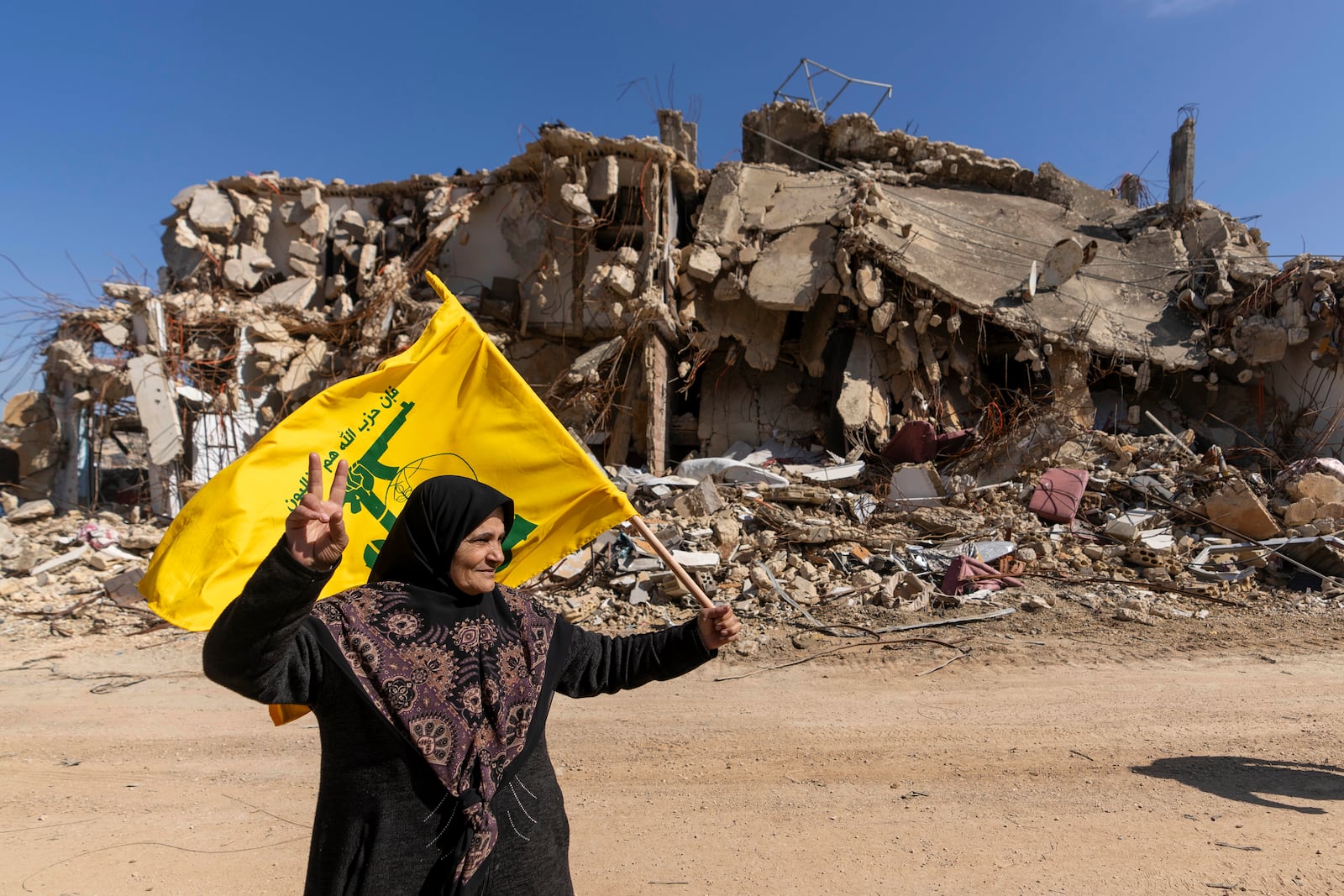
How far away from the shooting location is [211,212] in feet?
36.7

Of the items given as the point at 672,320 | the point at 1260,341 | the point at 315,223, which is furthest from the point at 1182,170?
the point at 315,223

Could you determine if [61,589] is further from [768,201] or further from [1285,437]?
[1285,437]

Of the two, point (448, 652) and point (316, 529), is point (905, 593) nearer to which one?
point (448, 652)

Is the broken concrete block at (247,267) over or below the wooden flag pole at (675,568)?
over

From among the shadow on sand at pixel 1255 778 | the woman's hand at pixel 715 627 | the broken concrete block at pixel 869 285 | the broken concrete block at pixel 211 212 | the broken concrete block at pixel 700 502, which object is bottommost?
the shadow on sand at pixel 1255 778

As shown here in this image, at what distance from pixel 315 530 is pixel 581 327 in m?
9.66

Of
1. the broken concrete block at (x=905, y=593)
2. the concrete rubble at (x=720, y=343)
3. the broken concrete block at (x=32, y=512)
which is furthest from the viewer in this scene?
the broken concrete block at (x=32, y=512)

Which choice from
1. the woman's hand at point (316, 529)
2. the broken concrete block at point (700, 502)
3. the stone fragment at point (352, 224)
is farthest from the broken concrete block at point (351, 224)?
the woman's hand at point (316, 529)

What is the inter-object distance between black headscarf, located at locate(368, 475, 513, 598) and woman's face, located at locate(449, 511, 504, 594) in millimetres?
15

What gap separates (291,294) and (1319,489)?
13226 millimetres

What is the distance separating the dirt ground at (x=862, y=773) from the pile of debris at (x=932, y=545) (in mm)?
511

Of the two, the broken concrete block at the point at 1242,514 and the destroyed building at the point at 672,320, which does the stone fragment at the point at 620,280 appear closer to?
the destroyed building at the point at 672,320

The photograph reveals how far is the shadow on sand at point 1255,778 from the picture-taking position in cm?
345

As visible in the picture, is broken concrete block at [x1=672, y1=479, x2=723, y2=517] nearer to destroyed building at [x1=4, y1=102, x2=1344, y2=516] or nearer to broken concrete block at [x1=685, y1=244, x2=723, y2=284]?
destroyed building at [x1=4, y1=102, x2=1344, y2=516]
